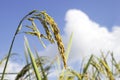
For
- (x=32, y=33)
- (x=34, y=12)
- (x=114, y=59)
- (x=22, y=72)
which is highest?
(x=114, y=59)

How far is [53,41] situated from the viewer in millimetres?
2109

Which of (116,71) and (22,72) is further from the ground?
(116,71)

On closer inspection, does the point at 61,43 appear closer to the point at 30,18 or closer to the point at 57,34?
the point at 57,34

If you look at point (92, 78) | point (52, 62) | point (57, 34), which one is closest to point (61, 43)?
point (57, 34)

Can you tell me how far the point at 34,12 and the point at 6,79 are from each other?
129 cm

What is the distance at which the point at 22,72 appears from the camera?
2.16 meters

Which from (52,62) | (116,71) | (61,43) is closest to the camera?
(61,43)

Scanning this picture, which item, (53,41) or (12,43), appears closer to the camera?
(53,41)

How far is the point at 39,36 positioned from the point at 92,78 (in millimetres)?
1363

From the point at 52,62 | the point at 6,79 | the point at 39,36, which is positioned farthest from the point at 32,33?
the point at 6,79

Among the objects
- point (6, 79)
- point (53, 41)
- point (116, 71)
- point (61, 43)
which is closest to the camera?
point (61, 43)

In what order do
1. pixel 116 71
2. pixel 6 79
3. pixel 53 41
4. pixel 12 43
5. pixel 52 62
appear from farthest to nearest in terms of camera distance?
pixel 116 71 < pixel 6 79 < pixel 52 62 < pixel 12 43 < pixel 53 41

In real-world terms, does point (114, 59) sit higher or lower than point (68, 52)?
higher

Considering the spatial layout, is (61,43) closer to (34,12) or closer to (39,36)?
(39,36)
